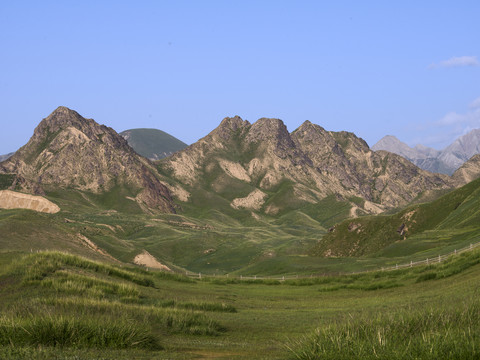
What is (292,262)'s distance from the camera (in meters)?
94.3

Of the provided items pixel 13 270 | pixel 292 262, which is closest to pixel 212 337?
pixel 13 270

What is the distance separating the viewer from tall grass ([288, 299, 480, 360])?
11.5 m

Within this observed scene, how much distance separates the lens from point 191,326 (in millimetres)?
20469

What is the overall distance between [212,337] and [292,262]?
76.0 m

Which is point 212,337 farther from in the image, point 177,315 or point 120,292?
point 120,292

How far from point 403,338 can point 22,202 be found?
639 ft

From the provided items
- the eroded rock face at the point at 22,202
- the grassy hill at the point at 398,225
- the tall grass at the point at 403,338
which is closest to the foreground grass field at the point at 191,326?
the tall grass at the point at 403,338

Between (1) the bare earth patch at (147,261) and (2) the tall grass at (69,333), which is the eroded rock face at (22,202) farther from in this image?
(2) the tall grass at (69,333)

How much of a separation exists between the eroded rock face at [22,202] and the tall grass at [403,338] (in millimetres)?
186310

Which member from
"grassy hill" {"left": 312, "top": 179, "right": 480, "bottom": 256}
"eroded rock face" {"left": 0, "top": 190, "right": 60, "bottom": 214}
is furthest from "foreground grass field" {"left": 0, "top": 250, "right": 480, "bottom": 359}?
"eroded rock face" {"left": 0, "top": 190, "right": 60, "bottom": 214}

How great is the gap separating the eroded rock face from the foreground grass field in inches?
6431

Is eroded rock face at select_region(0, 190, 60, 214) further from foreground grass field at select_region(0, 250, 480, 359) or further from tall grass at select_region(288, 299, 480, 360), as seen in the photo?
tall grass at select_region(288, 299, 480, 360)

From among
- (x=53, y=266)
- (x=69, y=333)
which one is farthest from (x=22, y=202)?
(x=69, y=333)

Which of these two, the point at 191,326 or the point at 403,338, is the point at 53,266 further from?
the point at 403,338
